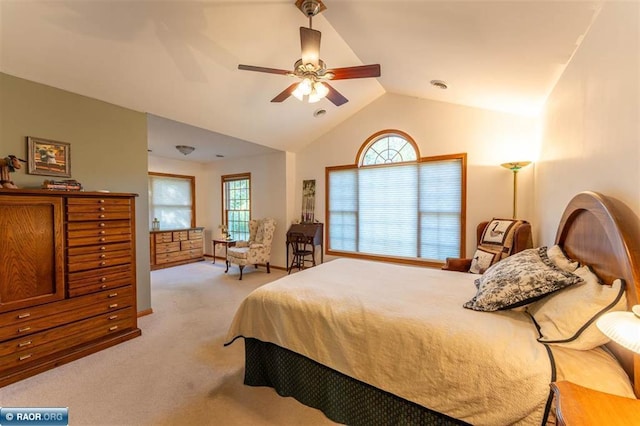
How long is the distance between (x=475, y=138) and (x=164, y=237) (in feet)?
20.7

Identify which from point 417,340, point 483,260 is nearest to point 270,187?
point 483,260

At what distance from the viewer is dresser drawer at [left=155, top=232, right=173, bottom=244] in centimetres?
594

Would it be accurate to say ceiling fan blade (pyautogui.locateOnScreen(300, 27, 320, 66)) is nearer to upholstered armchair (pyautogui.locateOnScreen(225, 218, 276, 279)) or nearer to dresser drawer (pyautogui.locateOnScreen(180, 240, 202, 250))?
upholstered armchair (pyautogui.locateOnScreen(225, 218, 276, 279))

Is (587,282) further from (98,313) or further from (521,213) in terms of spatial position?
(98,313)

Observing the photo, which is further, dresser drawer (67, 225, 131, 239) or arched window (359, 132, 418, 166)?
arched window (359, 132, 418, 166)

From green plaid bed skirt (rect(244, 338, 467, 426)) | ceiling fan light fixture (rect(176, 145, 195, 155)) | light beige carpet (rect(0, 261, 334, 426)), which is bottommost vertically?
light beige carpet (rect(0, 261, 334, 426))

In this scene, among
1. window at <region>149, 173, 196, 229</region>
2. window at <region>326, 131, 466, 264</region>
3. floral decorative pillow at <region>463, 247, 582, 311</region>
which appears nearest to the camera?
floral decorative pillow at <region>463, 247, 582, 311</region>

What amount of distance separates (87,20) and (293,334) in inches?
114

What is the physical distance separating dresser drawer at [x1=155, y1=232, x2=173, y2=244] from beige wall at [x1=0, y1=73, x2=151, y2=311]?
283cm

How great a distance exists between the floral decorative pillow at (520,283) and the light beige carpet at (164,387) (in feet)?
4.26

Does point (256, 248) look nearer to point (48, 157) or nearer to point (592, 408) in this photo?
point (48, 157)

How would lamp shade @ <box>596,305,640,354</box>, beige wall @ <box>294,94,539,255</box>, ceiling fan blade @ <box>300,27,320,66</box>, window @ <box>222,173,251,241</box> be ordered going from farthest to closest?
window @ <box>222,173,251,241</box> → beige wall @ <box>294,94,539,255</box> → ceiling fan blade @ <box>300,27,320,66</box> → lamp shade @ <box>596,305,640,354</box>

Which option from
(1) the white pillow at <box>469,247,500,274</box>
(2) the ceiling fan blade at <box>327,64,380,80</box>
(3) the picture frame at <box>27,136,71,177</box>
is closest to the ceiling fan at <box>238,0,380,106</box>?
(2) the ceiling fan blade at <box>327,64,380,80</box>

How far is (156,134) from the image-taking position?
4.40 m
